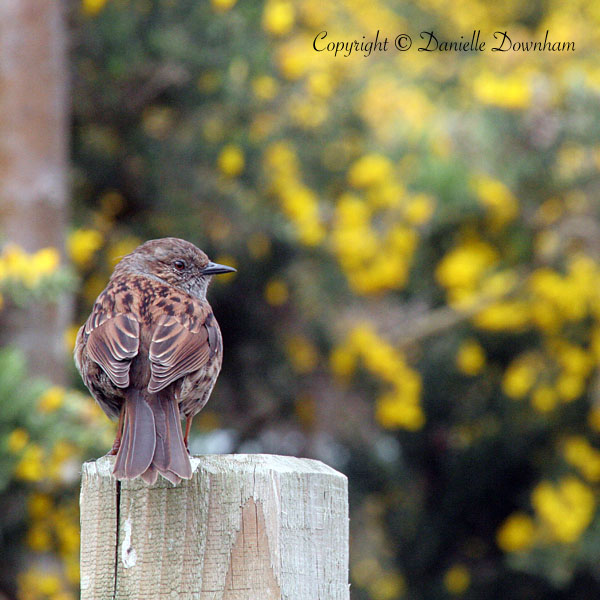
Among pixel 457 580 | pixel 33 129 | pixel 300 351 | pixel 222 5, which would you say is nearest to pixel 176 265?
pixel 33 129

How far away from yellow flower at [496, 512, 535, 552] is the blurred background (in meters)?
0.03

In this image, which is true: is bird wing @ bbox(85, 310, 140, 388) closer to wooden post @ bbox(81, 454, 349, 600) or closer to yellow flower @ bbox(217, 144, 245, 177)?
wooden post @ bbox(81, 454, 349, 600)

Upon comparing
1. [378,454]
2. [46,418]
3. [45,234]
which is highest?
[45,234]

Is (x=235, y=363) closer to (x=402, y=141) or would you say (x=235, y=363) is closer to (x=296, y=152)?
(x=296, y=152)

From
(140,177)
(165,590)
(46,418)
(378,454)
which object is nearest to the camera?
(165,590)

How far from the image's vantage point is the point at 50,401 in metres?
4.07

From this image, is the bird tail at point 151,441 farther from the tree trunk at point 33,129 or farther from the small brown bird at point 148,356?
the tree trunk at point 33,129

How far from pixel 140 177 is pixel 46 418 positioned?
88.8 inches

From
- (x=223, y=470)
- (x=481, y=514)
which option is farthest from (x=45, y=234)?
(x=481, y=514)

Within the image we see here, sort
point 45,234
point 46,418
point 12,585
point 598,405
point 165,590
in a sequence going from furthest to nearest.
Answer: point 598,405, point 45,234, point 12,585, point 46,418, point 165,590

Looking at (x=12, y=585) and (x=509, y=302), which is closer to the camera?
(x=12, y=585)

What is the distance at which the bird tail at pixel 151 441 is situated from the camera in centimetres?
199

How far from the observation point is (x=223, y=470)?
6.16 ft

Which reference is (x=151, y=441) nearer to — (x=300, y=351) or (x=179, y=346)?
(x=179, y=346)
